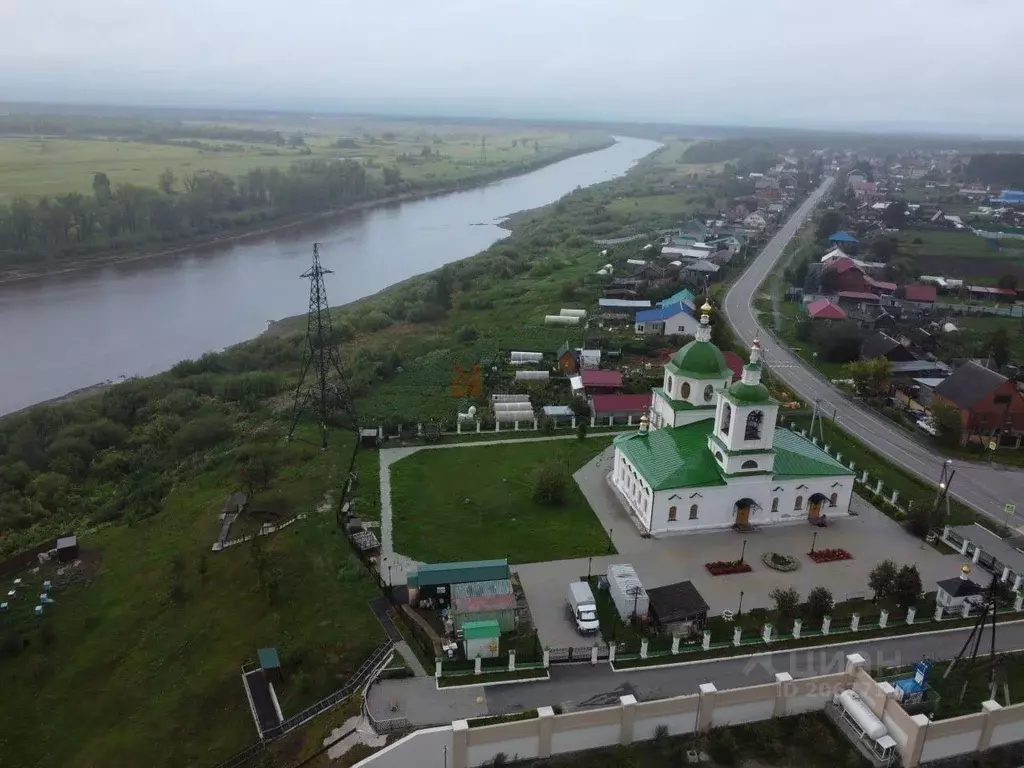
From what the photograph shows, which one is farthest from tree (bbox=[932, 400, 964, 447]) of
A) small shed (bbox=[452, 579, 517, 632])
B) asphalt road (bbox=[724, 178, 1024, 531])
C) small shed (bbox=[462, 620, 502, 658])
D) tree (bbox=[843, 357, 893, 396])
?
small shed (bbox=[462, 620, 502, 658])

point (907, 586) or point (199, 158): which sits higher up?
point (199, 158)

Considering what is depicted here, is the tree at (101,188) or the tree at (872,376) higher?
the tree at (101,188)

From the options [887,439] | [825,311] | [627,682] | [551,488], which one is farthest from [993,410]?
[627,682]

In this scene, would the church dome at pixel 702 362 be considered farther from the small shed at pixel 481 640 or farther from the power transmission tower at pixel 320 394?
the power transmission tower at pixel 320 394

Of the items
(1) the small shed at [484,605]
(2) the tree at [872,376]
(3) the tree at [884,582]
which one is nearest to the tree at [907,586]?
(3) the tree at [884,582]

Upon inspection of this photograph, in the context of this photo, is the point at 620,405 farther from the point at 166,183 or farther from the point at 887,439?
the point at 166,183

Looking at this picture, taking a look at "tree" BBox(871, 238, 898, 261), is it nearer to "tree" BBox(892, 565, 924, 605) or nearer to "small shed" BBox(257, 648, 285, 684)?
"tree" BBox(892, 565, 924, 605)
